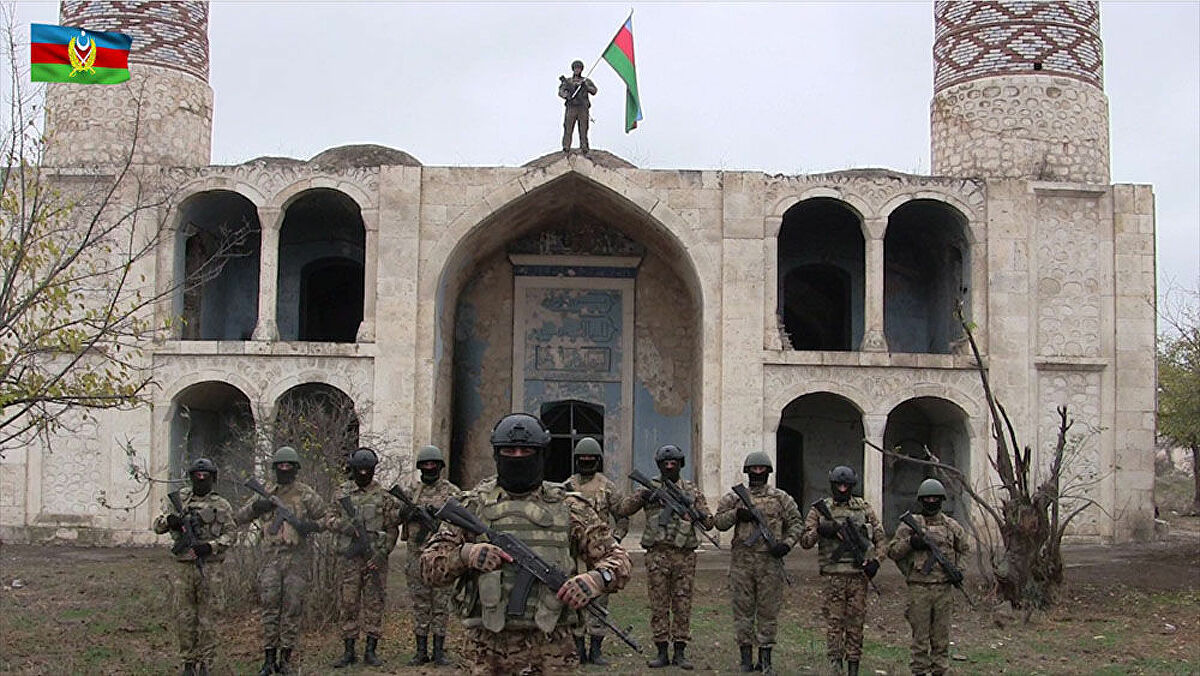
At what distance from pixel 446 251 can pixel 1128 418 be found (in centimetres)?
1047

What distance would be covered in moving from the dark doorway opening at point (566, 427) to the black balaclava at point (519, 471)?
578 inches

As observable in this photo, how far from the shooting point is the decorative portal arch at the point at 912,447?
1939cm

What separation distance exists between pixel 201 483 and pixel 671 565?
3692 mm

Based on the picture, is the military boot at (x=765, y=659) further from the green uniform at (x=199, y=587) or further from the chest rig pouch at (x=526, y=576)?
the green uniform at (x=199, y=587)

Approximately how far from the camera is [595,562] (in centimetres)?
585

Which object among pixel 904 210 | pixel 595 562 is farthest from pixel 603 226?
pixel 595 562

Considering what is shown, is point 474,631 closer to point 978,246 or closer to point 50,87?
point 978,246

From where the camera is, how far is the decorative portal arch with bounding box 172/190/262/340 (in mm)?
18344

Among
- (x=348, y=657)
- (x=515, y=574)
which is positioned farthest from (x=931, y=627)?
(x=348, y=657)

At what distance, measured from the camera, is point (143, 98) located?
725 inches

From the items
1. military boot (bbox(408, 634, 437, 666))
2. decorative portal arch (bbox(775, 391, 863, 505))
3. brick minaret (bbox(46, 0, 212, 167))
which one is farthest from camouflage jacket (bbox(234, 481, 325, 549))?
decorative portal arch (bbox(775, 391, 863, 505))

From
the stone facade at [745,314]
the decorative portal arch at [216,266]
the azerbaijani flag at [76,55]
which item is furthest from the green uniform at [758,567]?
the decorative portal arch at [216,266]

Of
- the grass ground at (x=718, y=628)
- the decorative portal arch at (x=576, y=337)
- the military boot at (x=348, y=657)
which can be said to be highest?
the decorative portal arch at (x=576, y=337)

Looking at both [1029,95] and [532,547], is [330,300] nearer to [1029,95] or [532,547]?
[1029,95]
